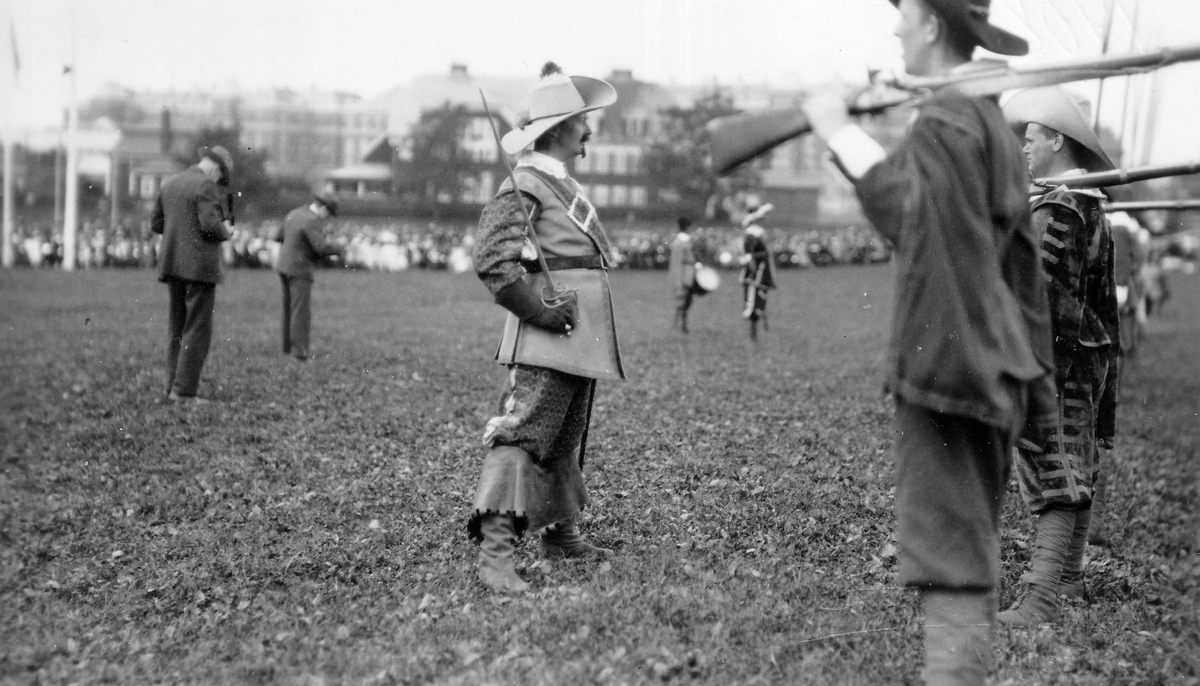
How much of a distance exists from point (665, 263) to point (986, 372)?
142ft

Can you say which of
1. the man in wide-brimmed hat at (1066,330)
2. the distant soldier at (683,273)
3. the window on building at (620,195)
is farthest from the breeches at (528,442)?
the window on building at (620,195)

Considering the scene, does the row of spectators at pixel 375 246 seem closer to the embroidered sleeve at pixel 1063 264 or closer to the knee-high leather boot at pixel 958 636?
the embroidered sleeve at pixel 1063 264

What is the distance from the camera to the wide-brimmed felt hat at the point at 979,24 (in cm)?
328

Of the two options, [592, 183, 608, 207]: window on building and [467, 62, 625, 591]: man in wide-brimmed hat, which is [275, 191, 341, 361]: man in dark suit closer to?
[467, 62, 625, 591]: man in wide-brimmed hat

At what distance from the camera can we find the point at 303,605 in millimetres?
4848

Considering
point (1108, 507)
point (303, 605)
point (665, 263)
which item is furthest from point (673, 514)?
point (665, 263)

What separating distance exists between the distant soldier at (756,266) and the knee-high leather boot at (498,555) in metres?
13.9

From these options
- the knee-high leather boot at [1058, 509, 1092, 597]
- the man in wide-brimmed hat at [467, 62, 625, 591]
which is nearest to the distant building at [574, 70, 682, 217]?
the man in wide-brimmed hat at [467, 62, 625, 591]

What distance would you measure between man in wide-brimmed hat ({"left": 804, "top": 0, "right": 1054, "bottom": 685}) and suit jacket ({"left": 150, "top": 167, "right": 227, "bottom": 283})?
8051 millimetres

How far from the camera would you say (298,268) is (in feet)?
45.9

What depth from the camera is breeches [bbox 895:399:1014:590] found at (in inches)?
133

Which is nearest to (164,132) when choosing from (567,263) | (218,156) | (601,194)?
(601,194)

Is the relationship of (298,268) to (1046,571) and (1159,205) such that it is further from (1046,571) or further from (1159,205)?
(1159,205)

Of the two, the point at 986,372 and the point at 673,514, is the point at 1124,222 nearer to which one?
the point at 673,514
